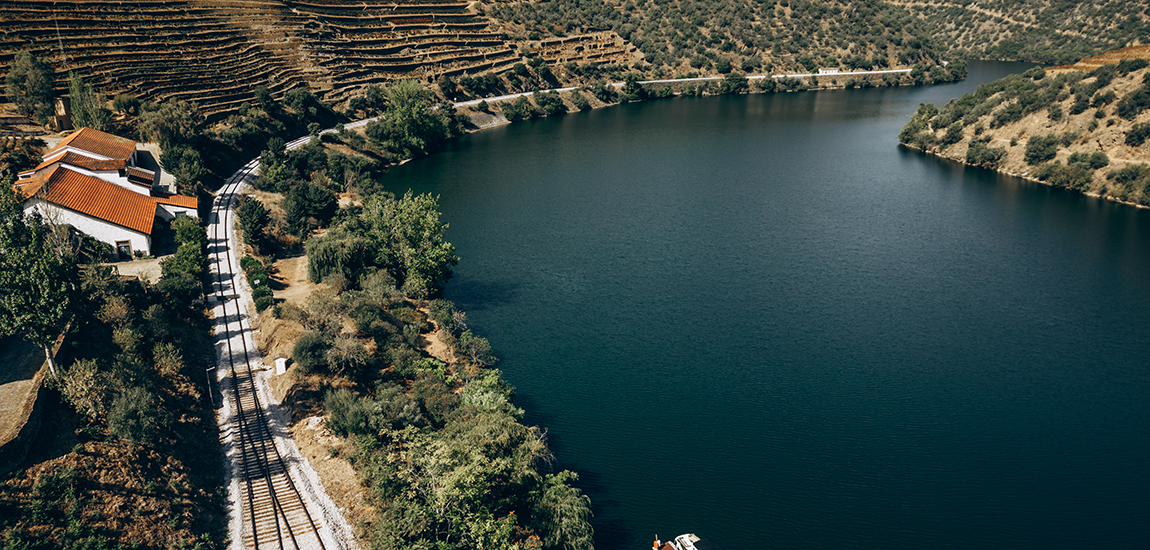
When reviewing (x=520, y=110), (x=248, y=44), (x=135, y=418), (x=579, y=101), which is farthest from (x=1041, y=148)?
(x=248, y=44)

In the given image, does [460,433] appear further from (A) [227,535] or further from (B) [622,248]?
(B) [622,248]

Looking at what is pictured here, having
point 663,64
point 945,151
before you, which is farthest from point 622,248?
point 663,64

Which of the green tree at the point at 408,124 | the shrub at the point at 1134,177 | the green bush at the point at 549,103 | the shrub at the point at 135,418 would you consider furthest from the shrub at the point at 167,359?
the green bush at the point at 549,103

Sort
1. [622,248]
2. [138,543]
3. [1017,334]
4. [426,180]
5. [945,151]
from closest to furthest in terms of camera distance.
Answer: [138,543] → [1017,334] → [622,248] → [426,180] → [945,151]

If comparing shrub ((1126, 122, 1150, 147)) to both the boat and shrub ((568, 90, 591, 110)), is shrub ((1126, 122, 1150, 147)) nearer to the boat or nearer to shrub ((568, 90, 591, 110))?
the boat

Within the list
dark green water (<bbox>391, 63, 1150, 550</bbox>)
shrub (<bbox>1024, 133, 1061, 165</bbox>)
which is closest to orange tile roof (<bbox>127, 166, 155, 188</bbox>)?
dark green water (<bbox>391, 63, 1150, 550</bbox>)

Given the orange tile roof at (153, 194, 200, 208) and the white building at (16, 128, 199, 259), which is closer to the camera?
the white building at (16, 128, 199, 259)
